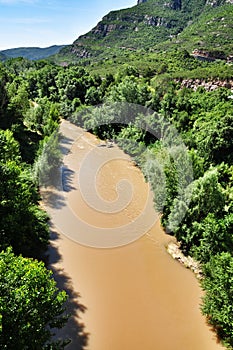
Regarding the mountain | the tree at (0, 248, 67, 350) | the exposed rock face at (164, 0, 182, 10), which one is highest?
the exposed rock face at (164, 0, 182, 10)

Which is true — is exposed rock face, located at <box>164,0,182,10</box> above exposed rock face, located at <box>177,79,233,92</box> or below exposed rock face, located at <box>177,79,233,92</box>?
above

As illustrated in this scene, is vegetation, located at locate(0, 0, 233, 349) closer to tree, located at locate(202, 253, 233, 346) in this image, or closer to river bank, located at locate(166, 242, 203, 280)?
tree, located at locate(202, 253, 233, 346)

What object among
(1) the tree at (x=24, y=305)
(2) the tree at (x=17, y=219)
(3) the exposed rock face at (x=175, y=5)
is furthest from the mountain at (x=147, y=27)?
(1) the tree at (x=24, y=305)

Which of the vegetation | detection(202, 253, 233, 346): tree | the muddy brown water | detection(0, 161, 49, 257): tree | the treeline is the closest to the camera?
the treeline

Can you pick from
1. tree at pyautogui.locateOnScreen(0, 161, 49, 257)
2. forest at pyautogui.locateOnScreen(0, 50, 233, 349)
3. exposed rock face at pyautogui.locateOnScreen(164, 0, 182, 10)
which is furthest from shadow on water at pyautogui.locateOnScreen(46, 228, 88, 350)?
exposed rock face at pyautogui.locateOnScreen(164, 0, 182, 10)

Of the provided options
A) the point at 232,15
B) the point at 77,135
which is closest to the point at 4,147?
the point at 77,135

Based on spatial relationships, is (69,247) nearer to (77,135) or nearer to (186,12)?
(77,135)

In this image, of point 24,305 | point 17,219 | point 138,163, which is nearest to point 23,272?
point 24,305

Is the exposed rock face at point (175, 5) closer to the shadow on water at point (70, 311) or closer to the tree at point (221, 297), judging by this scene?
the shadow on water at point (70, 311)
